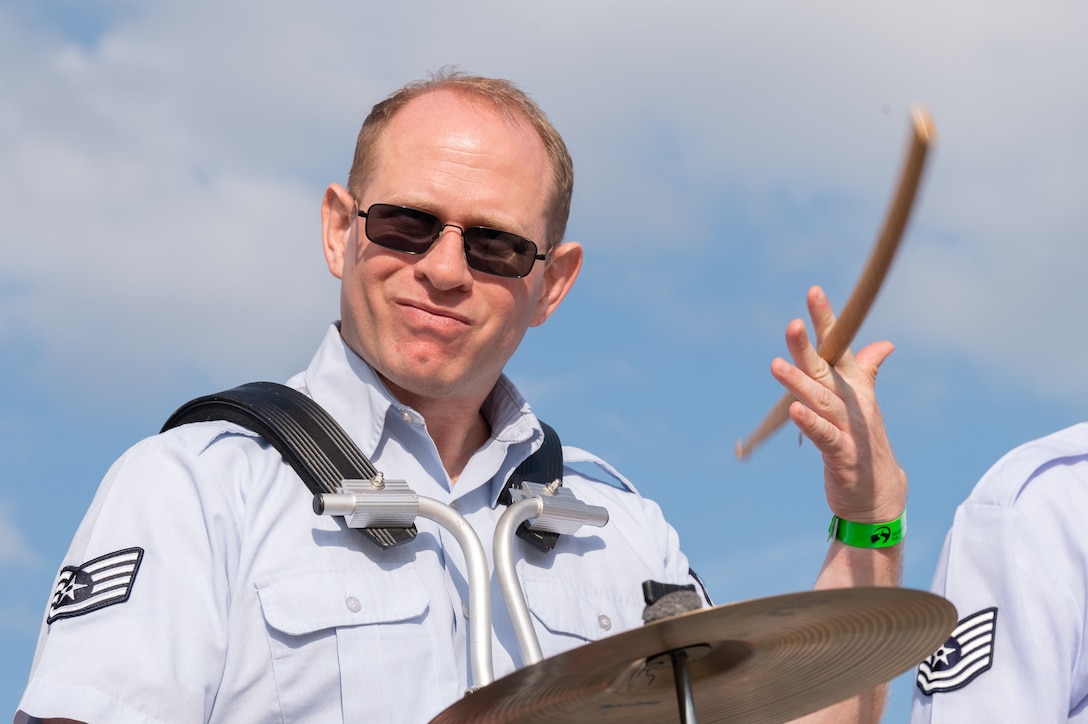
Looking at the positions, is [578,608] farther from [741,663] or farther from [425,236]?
[741,663]

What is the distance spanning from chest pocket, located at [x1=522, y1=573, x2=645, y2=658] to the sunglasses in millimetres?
938

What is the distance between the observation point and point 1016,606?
3.61 metres

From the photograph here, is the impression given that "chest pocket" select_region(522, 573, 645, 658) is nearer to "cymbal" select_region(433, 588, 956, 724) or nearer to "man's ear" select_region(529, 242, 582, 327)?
"man's ear" select_region(529, 242, 582, 327)

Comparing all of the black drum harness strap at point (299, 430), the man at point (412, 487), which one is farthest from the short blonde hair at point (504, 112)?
the black drum harness strap at point (299, 430)

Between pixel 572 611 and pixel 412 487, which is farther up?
pixel 412 487

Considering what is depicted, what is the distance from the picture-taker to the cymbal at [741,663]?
2.76m

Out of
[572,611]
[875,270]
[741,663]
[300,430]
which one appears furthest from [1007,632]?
[300,430]

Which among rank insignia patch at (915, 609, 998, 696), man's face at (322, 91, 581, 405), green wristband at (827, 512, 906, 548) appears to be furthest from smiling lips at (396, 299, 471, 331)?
rank insignia patch at (915, 609, 998, 696)

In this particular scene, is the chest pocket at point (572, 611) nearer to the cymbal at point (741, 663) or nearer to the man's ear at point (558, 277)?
the man's ear at point (558, 277)

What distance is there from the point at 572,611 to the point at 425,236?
3.94 feet

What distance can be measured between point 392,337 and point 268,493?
61 cm

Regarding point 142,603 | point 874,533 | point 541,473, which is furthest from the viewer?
point 541,473

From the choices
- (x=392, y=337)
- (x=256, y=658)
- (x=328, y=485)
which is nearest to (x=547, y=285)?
(x=392, y=337)

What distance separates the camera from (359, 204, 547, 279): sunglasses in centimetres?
441
